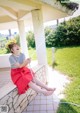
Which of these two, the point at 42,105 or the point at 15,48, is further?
the point at 42,105

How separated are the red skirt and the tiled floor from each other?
0.70 metres

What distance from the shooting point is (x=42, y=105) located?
5.41 meters

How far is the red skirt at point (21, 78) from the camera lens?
15.4 ft

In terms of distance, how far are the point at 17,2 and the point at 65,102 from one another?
2.87 meters

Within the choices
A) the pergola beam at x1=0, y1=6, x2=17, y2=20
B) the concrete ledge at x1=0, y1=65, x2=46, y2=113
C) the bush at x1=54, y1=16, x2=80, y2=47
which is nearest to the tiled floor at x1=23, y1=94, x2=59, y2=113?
the concrete ledge at x1=0, y1=65, x2=46, y2=113

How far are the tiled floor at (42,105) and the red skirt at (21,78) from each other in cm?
70

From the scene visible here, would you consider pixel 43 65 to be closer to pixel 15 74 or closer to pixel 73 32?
pixel 15 74

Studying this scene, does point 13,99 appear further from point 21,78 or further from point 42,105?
point 42,105

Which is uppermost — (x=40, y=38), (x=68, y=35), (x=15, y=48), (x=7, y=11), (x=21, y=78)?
(x=7, y=11)

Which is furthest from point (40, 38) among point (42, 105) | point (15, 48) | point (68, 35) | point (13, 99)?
point (68, 35)

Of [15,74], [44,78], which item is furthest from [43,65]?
[15,74]

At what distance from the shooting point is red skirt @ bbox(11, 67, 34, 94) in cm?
469

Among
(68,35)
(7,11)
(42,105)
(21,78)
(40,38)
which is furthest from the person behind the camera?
(68,35)

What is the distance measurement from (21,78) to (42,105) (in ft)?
3.72
